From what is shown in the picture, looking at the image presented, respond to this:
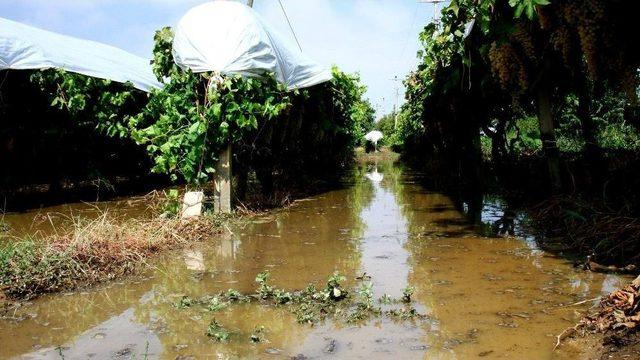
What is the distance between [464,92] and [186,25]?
6.24 meters

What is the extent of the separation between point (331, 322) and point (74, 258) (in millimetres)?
2780

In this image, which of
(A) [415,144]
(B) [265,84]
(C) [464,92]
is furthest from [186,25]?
(A) [415,144]

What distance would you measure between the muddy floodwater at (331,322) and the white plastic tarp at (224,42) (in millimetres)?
2858

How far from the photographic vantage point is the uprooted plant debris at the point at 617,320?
3650mm

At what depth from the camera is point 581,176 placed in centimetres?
933

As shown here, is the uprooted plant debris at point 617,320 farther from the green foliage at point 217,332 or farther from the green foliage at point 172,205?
the green foliage at point 172,205

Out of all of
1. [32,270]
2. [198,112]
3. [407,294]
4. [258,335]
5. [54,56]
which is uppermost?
[54,56]

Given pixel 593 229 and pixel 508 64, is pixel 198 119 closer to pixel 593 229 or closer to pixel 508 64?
pixel 508 64

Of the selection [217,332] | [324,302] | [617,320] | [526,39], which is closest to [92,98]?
[526,39]

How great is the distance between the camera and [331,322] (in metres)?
4.48

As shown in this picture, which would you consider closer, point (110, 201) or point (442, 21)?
point (442, 21)

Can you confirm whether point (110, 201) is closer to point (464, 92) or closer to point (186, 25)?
point (186, 25)

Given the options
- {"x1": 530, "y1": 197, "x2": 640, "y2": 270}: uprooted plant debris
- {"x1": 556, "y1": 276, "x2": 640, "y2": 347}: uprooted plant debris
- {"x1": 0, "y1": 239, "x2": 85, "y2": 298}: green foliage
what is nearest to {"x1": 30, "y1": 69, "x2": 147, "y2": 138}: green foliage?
{"x1": 0, "y1": 239, "x2": 85, "y2": 298}: green foliage

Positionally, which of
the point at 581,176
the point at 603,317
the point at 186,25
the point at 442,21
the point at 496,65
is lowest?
the point at 603,317
